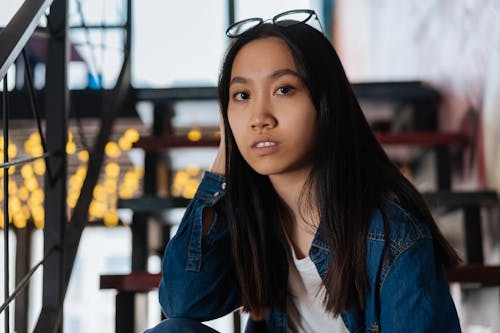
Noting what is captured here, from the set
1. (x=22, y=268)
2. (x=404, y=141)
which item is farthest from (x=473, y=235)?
(x=22, y=268)

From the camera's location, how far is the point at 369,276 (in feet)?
3.53

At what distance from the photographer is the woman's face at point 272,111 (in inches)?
42.5

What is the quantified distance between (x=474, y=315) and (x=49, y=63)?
119 cm

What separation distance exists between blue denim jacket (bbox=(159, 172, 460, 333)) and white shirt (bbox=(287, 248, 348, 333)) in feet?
0.08

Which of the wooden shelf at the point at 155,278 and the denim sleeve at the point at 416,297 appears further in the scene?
the wooden shelf at the point at 155,278

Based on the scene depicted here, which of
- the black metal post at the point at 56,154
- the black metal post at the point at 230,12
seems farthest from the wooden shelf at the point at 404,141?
the black metal post at the point at 230,12

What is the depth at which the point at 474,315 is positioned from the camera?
168 cm

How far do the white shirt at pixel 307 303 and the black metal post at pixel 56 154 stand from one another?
0.54m

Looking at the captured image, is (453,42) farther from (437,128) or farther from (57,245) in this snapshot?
(57,245)

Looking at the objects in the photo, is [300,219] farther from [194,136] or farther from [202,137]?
[194,136]

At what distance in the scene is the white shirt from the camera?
47.0 inches

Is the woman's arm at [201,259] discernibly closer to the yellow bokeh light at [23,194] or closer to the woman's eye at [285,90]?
the woman's eye at [285,90]

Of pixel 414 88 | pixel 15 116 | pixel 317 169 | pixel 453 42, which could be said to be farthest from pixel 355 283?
pixel 15 116

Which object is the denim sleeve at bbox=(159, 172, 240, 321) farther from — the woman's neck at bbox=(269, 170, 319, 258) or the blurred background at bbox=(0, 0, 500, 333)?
the blurred background at bbox=(0, 0, 500, 333)
